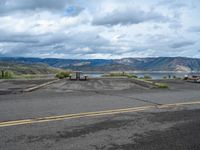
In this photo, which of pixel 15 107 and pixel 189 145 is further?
pixel 15 107

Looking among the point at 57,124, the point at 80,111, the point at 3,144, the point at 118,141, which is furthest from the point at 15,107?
the point at 118,141

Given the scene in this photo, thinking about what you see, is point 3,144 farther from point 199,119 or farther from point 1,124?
point 199,119

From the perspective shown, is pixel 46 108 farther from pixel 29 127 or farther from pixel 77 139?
pixel 77 139

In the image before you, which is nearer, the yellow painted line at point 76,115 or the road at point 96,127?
the road at point 96,127

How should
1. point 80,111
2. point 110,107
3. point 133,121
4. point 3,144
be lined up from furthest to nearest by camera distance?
point 110,107 < point 80,111 < point 133,121 < point 3,144

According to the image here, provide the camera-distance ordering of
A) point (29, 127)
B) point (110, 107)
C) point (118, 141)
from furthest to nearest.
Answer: point (110, 107), point (29, 127), point (118, 141)

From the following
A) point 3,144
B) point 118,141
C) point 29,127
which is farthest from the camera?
point 29,127

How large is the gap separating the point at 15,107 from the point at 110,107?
3270 mm

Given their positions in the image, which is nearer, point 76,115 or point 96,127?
point 96,127

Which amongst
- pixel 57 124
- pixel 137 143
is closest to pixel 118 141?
pixel 137 143

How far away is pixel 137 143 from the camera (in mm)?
5332

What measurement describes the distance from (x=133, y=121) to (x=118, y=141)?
1.96m

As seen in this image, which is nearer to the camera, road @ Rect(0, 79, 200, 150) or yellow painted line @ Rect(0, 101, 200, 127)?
road @ Rect(0, 79, 200, 150)

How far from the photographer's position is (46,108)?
29.3 ft
